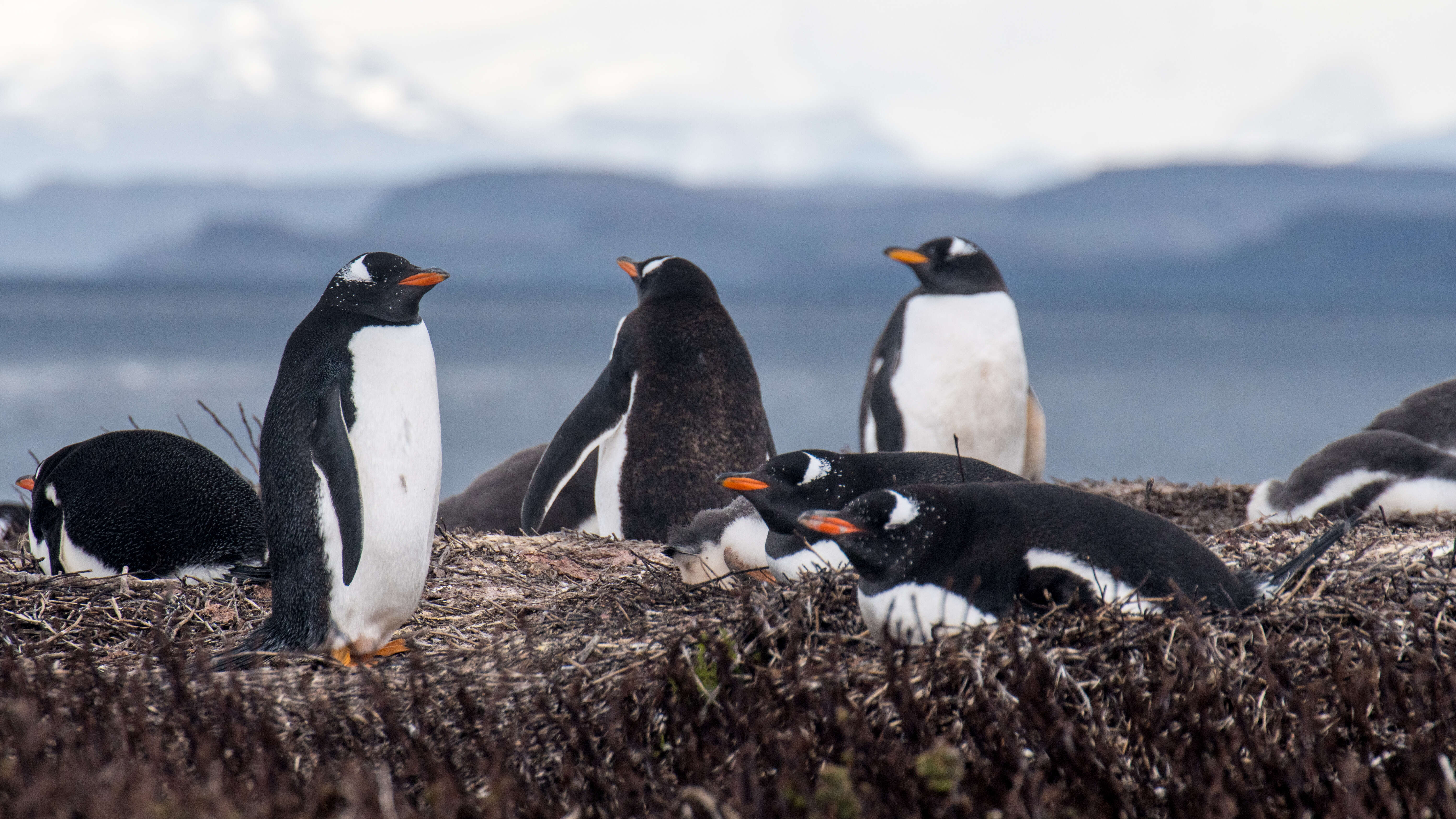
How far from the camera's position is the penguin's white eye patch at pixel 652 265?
5516 mm

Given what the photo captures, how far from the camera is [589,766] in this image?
2365 mm

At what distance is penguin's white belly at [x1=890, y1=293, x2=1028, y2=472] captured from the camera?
620 cm

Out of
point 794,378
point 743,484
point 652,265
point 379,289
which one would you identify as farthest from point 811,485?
point 794,378

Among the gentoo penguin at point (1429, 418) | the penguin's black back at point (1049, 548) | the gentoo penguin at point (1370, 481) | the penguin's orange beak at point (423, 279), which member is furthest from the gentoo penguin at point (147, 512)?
the gentoo penguin at point (1429, 418)

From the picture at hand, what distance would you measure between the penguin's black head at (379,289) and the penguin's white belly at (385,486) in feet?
0.17

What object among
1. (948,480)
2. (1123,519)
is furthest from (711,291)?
(1123,519)

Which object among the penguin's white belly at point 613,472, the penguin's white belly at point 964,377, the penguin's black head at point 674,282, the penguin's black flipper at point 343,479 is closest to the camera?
the penguin's black flipper at point 343,479

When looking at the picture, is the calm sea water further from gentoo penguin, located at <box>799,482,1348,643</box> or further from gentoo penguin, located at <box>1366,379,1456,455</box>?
gentoo penguin, located at <box>799,482,1348,643</box>

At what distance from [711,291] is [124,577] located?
8.94ft

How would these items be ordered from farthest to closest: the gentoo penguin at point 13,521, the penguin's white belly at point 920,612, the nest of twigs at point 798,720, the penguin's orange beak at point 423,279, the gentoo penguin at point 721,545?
the gentoo penguin at point 13,521 < the gentoo penguin at point 721,545 < the penguin's orange beak at point 423,279 < the penguin's white belly at point 920,612 < the nest of twigs at point 798,720

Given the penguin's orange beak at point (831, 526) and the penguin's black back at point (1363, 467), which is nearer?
the penguin's orange beak at point (831, 526)

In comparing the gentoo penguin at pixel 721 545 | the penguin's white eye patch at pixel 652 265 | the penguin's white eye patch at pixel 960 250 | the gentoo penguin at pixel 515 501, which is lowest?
the gentoo penguin at pixel 515 501

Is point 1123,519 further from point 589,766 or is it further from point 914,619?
point 589,766

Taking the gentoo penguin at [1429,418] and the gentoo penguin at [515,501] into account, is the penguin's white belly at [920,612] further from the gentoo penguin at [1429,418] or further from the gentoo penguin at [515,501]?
the gentoo penguin at [1429,418]
